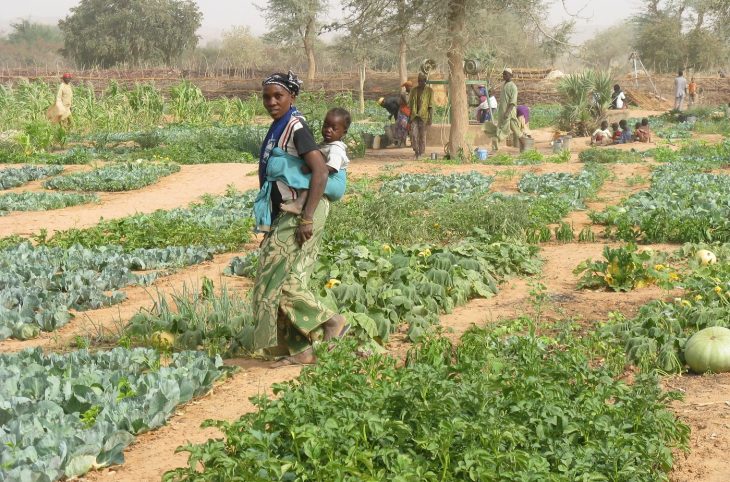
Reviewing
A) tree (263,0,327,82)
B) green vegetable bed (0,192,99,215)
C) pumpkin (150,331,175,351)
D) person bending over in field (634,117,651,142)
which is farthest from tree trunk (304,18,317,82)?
pumpkin (150,331,175,351)

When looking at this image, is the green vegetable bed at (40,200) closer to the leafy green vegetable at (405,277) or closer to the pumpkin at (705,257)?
the leafy green vegetable at (405,277)

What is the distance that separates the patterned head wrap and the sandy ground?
164cm

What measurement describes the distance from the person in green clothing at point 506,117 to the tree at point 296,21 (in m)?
25.9

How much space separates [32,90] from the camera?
24.0 metres

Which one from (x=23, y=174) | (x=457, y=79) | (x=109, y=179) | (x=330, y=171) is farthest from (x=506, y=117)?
(x=330, y=171)

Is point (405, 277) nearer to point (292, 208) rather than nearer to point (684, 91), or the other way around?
point (292, 208)

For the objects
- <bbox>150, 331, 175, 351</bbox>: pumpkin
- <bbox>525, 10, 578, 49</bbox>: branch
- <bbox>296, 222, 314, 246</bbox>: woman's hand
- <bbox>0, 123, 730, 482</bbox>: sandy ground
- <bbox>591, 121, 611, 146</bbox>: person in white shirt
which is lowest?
<bbox>0, 123, 730, 482</bbox>: sandy ground

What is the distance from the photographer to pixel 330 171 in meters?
5.40

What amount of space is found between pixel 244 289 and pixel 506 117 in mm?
12180

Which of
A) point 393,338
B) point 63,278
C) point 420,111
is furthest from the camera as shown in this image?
point 420,111

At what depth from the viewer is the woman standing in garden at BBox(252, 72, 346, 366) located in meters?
5.20

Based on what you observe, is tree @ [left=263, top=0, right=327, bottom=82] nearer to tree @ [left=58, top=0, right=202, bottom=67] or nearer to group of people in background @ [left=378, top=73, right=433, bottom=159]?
tree @ [left=58, top=0, right=202, bottom=67]

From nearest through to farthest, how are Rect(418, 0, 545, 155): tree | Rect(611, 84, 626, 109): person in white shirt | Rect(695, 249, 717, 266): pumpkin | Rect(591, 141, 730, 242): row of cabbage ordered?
Rect(695, 249, 717, 266): pumpkin → Rect(591, 141, 730, 242): row of cabbage → Rect(418, 0, 545, 155): tree → Rect(611, 84, 626, 109): person in white shirt

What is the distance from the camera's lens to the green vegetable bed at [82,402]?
3.86 m
